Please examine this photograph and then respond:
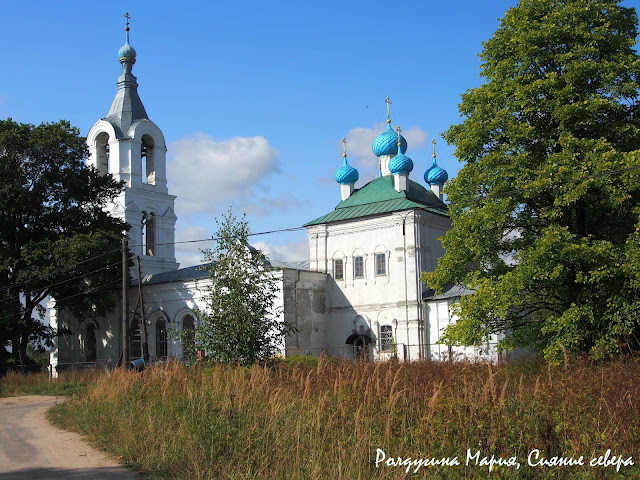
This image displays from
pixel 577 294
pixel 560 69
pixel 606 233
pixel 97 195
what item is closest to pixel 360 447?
pixel 577 294

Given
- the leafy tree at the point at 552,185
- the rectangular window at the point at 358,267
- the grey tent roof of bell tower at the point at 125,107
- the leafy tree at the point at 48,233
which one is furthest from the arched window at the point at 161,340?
the leafy tree at the point at 552,185

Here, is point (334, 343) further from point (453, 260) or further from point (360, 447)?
point (360, 447)

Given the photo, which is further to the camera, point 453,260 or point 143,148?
point 143,148

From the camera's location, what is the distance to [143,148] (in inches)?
1761

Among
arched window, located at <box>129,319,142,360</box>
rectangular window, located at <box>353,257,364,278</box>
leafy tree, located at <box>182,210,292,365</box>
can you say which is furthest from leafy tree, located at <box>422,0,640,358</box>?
arched window, located at <box>129,319,142,360</box>

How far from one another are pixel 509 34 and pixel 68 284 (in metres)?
25.0

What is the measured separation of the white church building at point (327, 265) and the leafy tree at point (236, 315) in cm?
1433

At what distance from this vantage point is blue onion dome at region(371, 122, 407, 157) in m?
40.3

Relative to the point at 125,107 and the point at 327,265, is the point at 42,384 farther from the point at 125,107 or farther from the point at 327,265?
the point at 125,107

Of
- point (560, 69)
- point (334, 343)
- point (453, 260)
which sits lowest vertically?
point (334, 343)

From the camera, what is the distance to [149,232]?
4412 centimetres

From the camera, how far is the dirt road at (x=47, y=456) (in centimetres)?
904

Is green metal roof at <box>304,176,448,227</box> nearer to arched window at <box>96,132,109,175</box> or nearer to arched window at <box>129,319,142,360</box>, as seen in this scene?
arched window at <box>129,319,142,360</box>

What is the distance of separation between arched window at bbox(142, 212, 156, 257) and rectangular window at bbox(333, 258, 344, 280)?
41.1 ft
